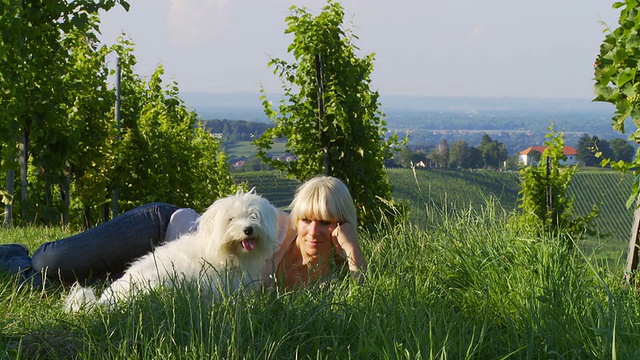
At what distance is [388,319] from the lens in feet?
12.2

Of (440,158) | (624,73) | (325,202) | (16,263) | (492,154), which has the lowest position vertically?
(492,154)

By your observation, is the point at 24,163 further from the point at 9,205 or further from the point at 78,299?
the point at 78,299

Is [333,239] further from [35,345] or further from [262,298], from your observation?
[35,345]

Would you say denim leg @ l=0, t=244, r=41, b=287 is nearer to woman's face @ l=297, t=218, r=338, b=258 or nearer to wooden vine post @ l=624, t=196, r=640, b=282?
woman's face @ l=297, t=218, r=338, b=258

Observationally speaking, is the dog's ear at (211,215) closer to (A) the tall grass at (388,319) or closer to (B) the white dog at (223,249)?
(B) the white dog at (223,249)

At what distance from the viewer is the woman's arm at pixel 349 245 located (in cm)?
508

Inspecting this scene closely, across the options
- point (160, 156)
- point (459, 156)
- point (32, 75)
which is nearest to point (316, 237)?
point (32, 75)

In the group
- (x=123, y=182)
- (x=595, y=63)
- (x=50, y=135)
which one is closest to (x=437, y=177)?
(x=123, y=182)

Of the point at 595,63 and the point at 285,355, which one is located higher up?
the point at 595,63

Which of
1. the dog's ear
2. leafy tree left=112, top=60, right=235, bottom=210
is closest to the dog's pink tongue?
the dog's ear

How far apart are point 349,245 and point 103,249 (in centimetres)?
188

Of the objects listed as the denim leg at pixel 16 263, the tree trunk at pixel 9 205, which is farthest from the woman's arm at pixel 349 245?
the tree trunk at pixel 9 205

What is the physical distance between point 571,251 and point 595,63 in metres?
1.81

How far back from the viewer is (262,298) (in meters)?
3.89
